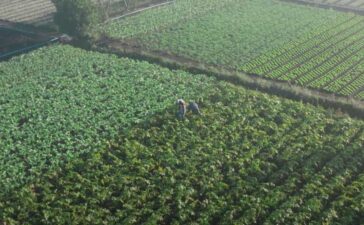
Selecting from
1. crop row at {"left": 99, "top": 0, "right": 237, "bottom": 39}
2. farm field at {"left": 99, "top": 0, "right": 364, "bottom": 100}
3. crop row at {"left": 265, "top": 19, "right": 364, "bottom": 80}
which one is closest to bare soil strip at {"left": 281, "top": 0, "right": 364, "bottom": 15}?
farm field at {"left": 99, "top": 0, "right": 364, "bottom": 100}

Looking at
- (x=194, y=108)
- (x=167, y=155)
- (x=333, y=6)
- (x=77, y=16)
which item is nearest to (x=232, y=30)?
(x=77, y=16)

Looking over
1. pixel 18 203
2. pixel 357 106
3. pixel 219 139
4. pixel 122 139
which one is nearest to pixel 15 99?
pixel 122 139

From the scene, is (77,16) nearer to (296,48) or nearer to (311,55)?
(296,48)

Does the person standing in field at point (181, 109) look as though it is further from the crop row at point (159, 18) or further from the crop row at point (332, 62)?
the crop row at point (159, 18)

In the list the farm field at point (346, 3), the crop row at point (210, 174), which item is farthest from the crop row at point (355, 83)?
the farm field at point (346, 3)

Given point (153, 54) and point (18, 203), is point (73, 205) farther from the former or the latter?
point (153, 54)

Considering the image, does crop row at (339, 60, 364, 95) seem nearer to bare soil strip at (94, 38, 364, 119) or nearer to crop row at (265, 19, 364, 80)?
bare soil strip at (94, 38, 364, 119)

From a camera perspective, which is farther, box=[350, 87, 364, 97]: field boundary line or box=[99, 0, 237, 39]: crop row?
box=[99, 0, 237, 39]: crop row
